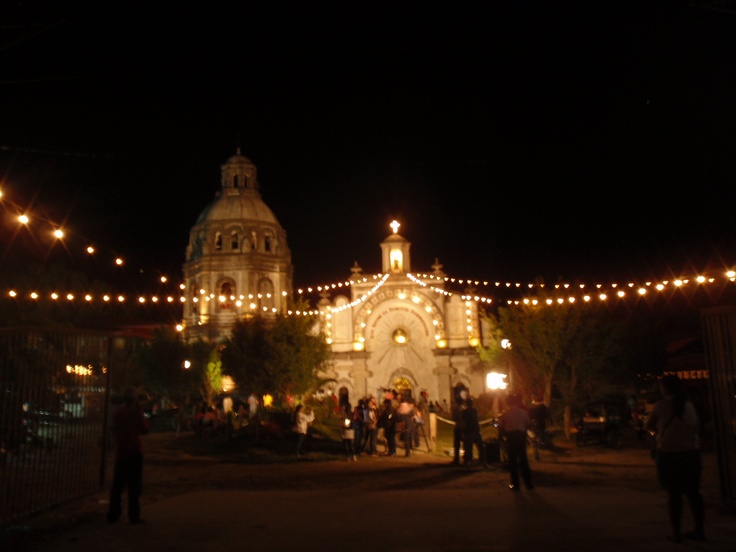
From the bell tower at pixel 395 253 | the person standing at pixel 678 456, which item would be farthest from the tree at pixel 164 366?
the person standing at pixel 678 456

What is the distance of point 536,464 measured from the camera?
15305mm

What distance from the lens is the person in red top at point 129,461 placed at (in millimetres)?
8242

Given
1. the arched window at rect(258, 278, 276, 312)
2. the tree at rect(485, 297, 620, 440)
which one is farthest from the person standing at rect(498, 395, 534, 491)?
the arched window at rect(258, 278, 276, 312)

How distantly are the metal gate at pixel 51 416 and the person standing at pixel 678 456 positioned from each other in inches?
303

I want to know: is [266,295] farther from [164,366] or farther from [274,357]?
[274,357]

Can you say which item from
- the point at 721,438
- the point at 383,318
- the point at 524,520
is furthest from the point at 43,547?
the point at 383,318

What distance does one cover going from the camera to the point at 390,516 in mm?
8570

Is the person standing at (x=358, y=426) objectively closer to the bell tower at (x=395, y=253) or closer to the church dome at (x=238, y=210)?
the bell tower at (x=395, y=253)

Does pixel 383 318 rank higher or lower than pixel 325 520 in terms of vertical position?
higher

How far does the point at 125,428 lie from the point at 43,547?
68.3 inches

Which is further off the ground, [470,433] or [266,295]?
[266,295]

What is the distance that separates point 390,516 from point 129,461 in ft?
11.4

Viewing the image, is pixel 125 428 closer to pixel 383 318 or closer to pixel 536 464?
pixel 536 464

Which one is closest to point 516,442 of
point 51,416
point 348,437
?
point 51,416
